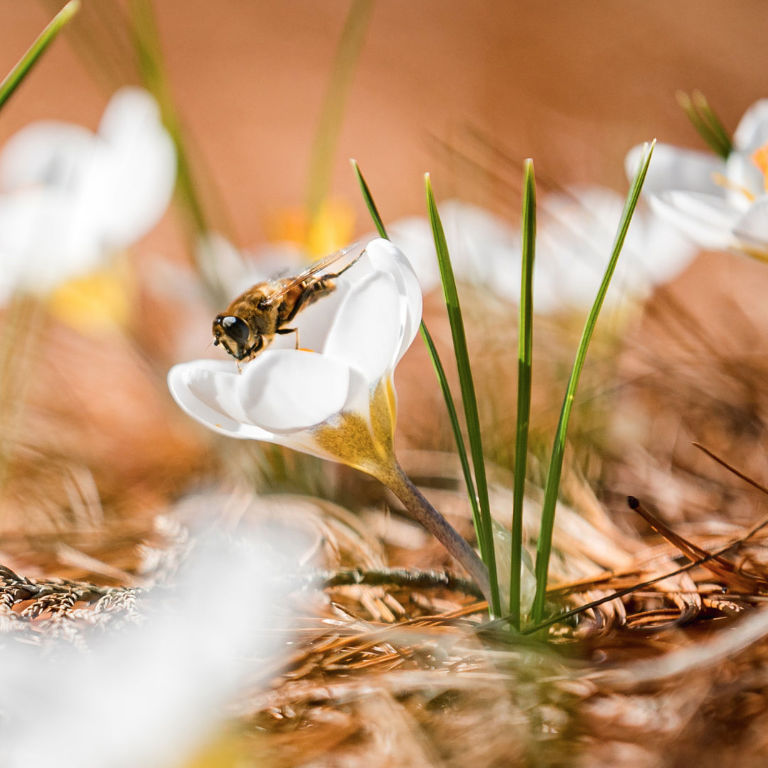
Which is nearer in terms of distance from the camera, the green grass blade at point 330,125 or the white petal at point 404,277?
the white petal at point 404,277

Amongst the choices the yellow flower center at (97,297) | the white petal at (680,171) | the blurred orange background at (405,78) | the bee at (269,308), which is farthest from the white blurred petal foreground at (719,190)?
the blurred orange background at (405,78)

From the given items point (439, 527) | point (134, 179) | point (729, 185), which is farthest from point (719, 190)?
point (134, 179)


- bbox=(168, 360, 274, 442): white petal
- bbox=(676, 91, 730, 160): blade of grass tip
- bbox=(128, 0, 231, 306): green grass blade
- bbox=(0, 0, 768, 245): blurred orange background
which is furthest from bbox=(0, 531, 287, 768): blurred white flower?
bbox=(0, 0, 768, 245): blurred orange background

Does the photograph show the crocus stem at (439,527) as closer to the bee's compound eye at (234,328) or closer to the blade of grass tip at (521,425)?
the blade of grass tip at (521,425)

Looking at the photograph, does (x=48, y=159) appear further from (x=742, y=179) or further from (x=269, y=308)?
(x=742, y=179)

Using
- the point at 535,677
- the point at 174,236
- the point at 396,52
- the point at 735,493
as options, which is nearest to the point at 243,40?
the point at 396,52

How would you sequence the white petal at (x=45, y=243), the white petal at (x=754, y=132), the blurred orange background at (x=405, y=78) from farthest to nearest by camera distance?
the blurred orange background at (x=405, y=78) → the white petal at (x=45, y=243) → the white petal at (x=754, y=132)
